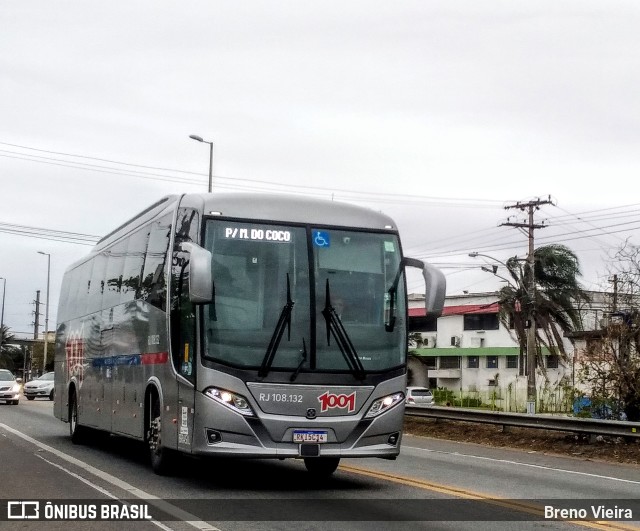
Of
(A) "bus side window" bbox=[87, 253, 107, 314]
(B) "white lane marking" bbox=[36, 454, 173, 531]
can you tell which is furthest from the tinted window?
(B) "white lane marking" bbox=[36, 454, 173, 531]

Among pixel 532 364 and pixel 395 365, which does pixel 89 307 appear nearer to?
pixel 395 365

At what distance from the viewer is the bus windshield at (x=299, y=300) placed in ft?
41.8

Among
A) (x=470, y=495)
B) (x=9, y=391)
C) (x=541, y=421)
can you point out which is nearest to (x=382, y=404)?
(x=470, y=495)

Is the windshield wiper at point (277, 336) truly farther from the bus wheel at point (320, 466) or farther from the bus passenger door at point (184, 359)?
the bus wheel at point (320, 466)

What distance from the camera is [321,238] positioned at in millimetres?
13328

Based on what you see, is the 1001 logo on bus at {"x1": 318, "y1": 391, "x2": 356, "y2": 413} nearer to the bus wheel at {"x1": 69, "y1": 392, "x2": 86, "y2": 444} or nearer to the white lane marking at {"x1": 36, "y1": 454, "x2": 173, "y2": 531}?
the white lane marking at {"x1": 36, "y1": 454, "x2": 173, "y2": 531}

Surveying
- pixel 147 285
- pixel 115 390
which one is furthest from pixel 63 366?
pixel 147 285

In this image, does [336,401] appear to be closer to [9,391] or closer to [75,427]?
[75,427]

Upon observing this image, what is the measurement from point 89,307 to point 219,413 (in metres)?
8.26

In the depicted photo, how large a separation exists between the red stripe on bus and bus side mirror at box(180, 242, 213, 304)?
6.45 feet

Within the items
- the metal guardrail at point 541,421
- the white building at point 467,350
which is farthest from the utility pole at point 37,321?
the metal guardrail at point 541,421

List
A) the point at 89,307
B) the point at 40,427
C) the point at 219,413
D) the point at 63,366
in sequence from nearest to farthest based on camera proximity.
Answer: the point at 219,413, the point at 89,307, the point at 63,366, the point at 40,427

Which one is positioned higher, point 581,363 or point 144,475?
point 581,363

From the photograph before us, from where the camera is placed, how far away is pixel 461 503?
1186cm
